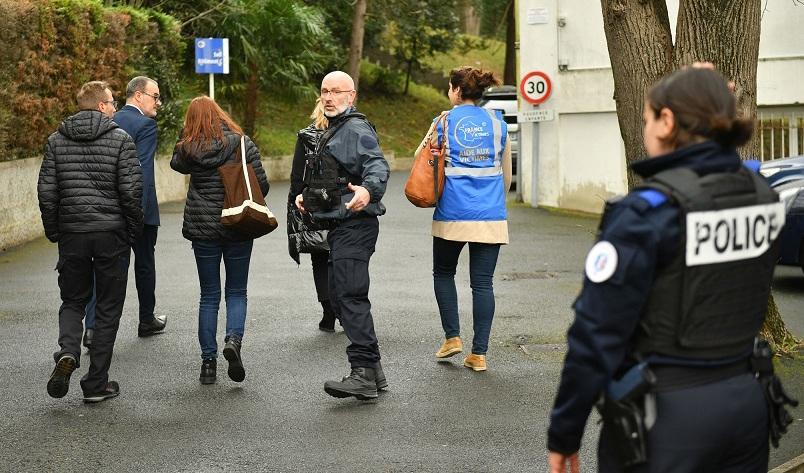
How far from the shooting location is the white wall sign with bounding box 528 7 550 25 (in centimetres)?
2044

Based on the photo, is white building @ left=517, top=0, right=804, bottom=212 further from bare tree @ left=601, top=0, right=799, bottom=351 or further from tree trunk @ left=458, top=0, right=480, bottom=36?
tree trunk @ left=458, top=0, right=480, bottom=36

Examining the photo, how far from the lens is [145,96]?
30.1 feet

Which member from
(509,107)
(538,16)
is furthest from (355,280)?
(509,107)

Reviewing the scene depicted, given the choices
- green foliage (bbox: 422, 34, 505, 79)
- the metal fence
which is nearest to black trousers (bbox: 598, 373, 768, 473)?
the metal fence

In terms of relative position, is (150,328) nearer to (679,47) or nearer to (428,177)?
(428,177)

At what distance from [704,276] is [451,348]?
5.14 metres

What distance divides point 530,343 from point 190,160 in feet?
9.20

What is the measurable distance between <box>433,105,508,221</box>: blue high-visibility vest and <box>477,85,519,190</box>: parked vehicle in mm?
14000

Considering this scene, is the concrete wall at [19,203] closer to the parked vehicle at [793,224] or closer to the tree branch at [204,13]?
A: the parked vehicle at [793,224]

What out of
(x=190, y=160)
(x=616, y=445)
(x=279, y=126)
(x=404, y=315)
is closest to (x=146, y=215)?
(x=190, y=160)

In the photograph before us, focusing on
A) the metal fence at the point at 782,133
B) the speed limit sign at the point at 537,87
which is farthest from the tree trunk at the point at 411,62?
the metal fence at the point at 782,133

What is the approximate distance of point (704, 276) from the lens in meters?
3.29

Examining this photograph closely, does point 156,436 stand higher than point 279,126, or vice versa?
point 279,126

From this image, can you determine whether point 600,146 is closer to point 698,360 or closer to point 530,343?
point 530,343
